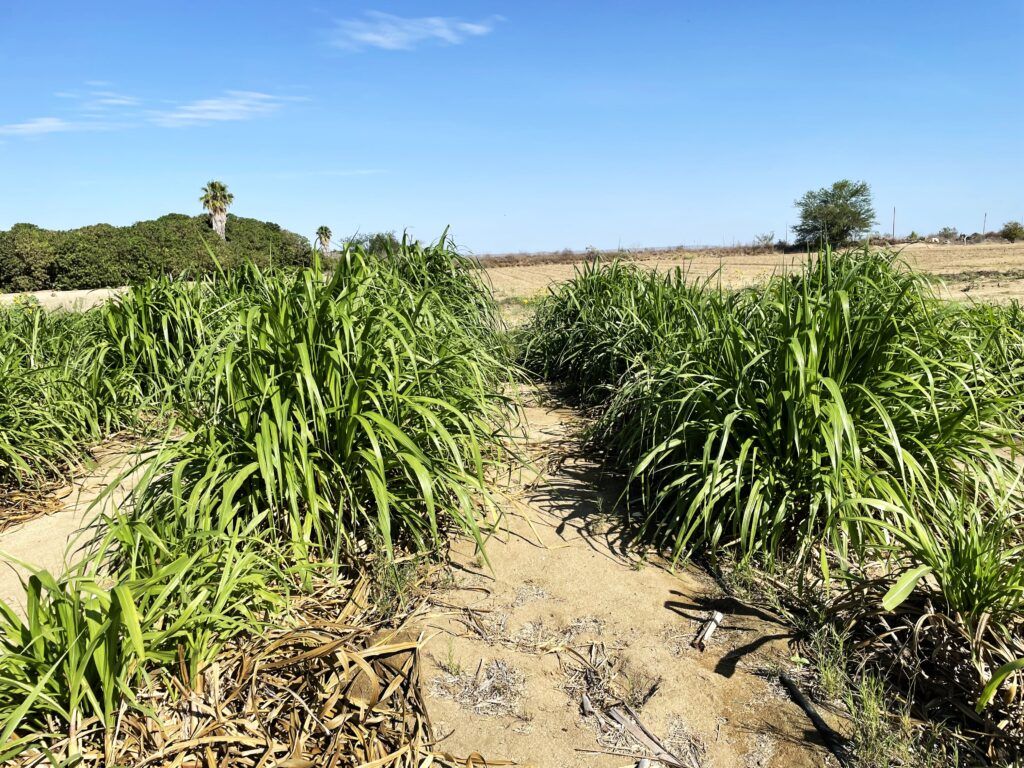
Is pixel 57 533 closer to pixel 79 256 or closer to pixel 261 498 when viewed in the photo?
pixel 261 498

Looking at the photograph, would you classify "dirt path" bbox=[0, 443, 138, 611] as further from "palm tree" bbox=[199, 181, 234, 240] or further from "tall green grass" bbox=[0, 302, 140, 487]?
"palm tree" bbox=[199, 181, 234, 240]

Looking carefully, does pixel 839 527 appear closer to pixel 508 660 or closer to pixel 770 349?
pixel 770 349

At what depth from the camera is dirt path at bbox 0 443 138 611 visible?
2705 millimetres

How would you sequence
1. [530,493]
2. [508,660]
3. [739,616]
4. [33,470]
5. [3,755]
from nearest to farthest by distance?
[3,755] → [508,660] → [739,616] → [530,493] → [33,470]

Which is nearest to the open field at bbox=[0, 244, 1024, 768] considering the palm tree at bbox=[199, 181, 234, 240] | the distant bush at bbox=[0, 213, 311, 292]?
the distant bush at bbox=[0, 213, 311, 292]

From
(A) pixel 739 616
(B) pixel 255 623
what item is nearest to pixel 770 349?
(A) pixel 739 616

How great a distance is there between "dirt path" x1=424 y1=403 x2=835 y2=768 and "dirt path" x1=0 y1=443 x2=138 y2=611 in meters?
1.47

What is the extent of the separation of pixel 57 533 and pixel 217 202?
1281 inches

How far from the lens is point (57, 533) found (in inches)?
127

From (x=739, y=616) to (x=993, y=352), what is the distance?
286cm

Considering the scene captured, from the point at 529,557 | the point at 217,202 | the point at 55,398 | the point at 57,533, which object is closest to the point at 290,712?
the point at 529,557

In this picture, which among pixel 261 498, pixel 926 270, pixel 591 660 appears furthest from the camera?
pixel 926 270

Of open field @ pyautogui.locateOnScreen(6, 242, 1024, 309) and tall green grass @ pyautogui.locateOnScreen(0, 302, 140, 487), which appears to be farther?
open field @ pyautogui.locateOnScreen(6, 242, 1024, 309)

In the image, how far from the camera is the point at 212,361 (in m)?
3.13
